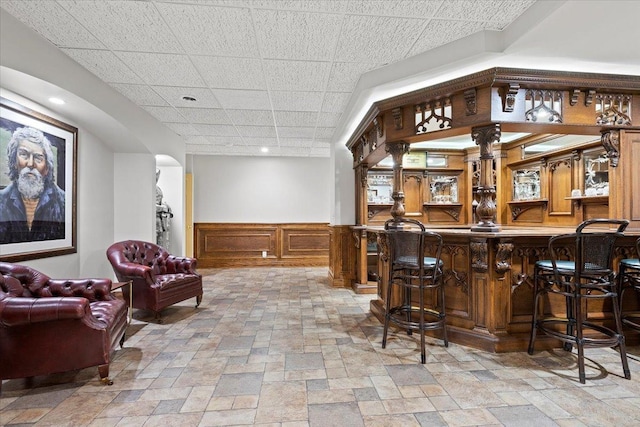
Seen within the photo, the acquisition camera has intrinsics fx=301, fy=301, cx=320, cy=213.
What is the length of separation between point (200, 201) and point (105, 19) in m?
5.37

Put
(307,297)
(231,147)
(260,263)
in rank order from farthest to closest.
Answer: (260,263) → (231,147) → (307,297)

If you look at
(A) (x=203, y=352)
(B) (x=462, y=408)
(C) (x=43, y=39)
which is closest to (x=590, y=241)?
(B) (x=462, y=408)

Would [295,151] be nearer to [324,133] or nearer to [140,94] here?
[324,133]

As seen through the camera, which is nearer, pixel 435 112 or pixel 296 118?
pixel 435 112

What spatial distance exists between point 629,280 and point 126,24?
4912 mm

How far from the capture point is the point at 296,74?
3.34 meters

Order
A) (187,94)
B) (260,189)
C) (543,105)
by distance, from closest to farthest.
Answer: (543,105) < (187,94) < (260,189)

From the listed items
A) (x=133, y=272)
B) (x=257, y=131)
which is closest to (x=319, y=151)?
(x=257, y=131)

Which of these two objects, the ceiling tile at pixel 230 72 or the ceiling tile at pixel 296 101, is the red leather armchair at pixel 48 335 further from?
the ceiling tile at pixel 296 101

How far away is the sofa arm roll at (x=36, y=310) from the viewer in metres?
1.98

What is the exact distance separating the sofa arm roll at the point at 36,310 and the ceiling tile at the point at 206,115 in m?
3.23

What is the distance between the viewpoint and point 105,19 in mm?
2410

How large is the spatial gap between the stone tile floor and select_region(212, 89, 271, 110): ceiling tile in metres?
2.87

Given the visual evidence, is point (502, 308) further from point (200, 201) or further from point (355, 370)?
point (200, 201)
